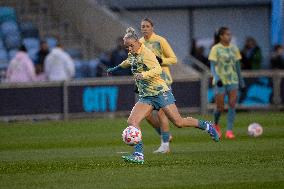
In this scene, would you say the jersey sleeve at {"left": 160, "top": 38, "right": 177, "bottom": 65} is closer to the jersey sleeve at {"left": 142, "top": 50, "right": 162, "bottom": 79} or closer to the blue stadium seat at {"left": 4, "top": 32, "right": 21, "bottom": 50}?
the jersey sleeve at {"left": 142, "top": 50, "right": 162, "bottom": 79}

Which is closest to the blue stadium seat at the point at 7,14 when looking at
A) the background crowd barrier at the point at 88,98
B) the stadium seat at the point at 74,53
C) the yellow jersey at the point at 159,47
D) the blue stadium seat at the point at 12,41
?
the blue stadium seat at the point at 12,41

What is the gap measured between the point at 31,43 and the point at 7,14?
1258 mm

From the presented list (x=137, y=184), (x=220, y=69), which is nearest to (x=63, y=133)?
(x=220, y=69)

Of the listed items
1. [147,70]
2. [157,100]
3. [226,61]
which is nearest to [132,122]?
[157,100]

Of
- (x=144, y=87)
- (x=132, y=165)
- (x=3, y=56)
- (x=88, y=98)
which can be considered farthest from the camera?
(x=3, y=56)

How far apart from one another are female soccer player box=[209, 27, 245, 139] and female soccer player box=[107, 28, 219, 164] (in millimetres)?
5173

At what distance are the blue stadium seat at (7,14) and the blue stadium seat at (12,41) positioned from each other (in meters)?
0.56

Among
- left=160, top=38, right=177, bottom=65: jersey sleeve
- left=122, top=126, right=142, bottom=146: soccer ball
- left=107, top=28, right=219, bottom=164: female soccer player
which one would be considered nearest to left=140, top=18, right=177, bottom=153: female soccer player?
left=160, top=38, right=177, bottom=65: jersey sleeve

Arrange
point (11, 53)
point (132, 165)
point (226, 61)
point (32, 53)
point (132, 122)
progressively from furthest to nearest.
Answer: point (32, 53)
point (11, 53)
point (226, 61)
point (132, 122)
point (132, 165)

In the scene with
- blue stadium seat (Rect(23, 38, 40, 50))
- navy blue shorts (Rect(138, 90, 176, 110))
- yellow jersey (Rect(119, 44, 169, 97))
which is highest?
blue stadium seat (Rect(23, 38, 40, 50))

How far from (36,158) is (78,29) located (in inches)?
732

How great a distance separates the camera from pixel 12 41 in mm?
35656

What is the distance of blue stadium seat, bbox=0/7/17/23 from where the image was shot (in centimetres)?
3588

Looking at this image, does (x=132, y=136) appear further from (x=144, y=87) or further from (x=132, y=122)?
(x=144, y=87)
